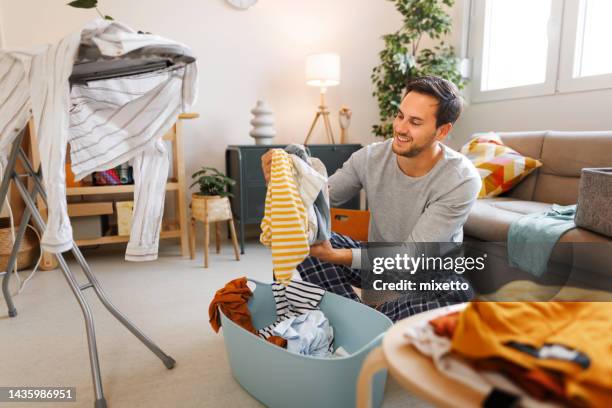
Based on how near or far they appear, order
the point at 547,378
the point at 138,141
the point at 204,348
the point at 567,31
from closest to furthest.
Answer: the point at 547,378, the point at 138,141, the point at 204,348, the point at 567,31

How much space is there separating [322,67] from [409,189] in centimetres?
179

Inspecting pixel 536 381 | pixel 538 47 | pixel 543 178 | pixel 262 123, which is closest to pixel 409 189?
pixel 536 381

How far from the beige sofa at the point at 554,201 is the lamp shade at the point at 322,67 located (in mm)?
1190

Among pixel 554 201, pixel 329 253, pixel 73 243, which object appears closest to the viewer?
pixel 73 243

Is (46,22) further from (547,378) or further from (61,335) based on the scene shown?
(547,378)

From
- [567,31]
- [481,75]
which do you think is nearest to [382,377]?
[567,31]

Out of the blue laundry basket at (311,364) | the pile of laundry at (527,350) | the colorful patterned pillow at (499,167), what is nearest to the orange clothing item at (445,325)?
the pile of laundry at (527,350)

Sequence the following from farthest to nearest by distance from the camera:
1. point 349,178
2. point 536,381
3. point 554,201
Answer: point 554,201, point 349,178, point 536,381

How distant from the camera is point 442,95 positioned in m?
1.31

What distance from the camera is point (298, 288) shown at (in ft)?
4.59

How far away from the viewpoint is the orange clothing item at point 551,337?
0.47 metres

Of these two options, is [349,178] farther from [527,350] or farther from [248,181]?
[248,181]

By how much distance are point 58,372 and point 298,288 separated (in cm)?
81

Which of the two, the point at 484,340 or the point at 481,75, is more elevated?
the point at 481,75
